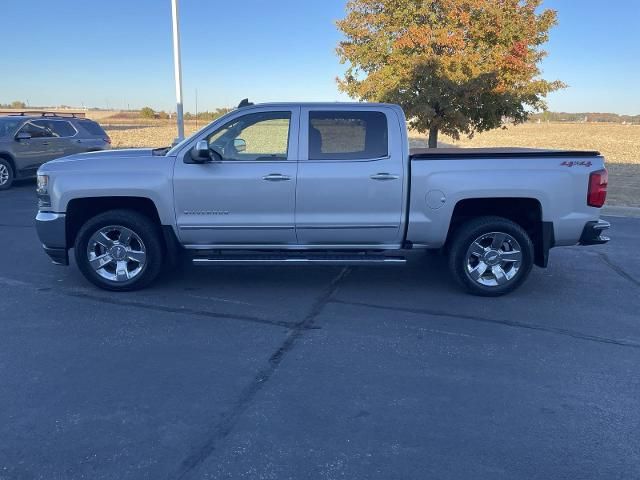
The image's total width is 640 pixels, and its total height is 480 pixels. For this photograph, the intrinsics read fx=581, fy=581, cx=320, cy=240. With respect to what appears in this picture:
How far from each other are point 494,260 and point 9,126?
12704 mm

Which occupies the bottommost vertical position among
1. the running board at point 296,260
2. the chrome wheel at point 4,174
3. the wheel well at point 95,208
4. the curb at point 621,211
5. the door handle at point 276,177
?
the curb at point 621,211

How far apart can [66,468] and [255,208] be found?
3.30 metres

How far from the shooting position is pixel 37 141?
1436cm

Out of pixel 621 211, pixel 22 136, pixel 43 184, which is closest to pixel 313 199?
pixel 43 184

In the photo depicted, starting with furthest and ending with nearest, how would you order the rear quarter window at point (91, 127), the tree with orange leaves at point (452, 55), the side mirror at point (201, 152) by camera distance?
the rear quarter window at point (91, 127) → the tree with orange leaves at point (452, 55) → the side mirror at point (201, 152)

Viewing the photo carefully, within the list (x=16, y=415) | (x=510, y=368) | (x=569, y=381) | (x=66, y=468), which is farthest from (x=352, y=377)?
(x=16, y=415)

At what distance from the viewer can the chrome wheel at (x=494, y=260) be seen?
604cm

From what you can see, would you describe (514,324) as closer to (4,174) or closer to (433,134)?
(433,134)

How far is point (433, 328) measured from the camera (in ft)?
16.9

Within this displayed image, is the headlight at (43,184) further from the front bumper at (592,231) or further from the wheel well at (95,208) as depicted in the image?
the front bumper at (592,231)

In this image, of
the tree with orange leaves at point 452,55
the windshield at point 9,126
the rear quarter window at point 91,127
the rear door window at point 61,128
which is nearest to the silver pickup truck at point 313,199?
the tree with orange leaves at point 452,55

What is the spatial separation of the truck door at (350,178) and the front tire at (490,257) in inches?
26.2

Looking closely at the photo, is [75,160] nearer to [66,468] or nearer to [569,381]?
[66,468]

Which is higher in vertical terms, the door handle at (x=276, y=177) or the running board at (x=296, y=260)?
the door handle at (x=276, y=177)
